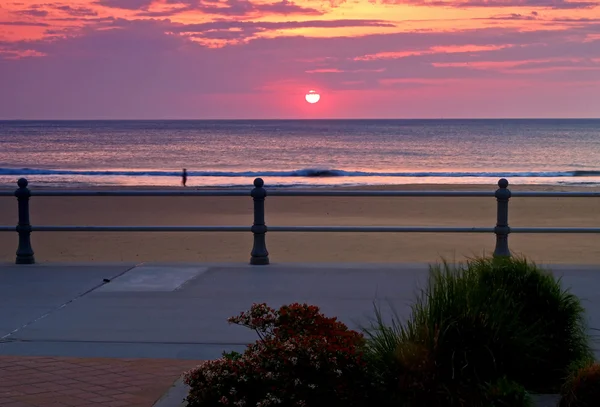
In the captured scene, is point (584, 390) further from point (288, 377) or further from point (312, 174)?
point (312, 174)

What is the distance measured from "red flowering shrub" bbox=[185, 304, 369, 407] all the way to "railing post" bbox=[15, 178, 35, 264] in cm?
626

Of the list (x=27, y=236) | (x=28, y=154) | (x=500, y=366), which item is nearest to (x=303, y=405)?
(x=500, y=366)

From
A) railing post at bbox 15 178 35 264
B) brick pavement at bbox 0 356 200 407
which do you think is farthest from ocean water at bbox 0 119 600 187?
brick pavement at bbox 0 356 200 407

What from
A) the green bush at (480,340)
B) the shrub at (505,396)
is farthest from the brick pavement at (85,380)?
the shrub at (505,396)

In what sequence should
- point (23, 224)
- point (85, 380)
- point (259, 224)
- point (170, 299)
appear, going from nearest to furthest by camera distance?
point (85, 380), point (170, 299), point (259, 224), point (23, 224)

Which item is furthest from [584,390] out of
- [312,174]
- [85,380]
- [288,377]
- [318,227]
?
[312,174]

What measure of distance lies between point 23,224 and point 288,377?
684 cm

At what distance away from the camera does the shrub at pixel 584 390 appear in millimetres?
4797

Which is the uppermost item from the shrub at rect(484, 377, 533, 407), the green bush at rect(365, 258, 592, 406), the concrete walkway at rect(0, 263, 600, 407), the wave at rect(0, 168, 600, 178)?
the green bush at rect(365, 258, 592, 406)

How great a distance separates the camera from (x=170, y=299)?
877cm

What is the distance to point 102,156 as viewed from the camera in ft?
230

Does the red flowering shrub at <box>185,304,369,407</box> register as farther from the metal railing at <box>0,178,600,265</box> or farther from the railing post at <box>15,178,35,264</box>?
the railing post at <box>15,178,35,264</box>

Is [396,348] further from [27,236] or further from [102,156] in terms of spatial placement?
[102,156]

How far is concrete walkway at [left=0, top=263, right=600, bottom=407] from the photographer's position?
23.0 feet
